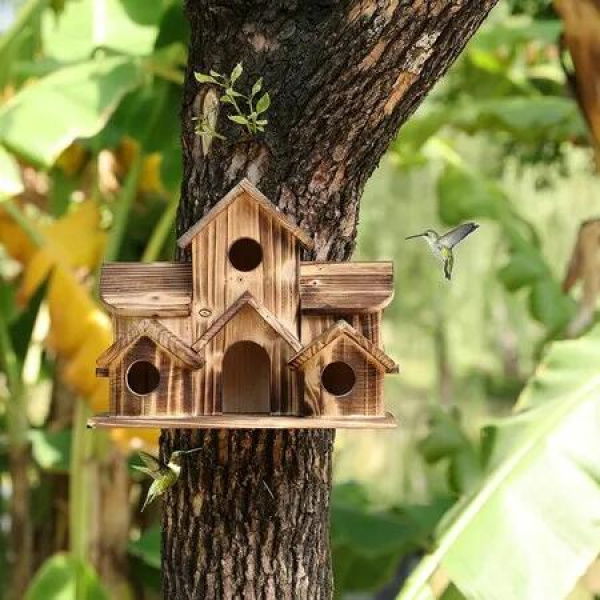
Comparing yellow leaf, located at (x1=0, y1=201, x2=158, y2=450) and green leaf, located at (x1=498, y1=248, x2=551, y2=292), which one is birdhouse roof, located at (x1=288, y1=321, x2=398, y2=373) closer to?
yellow leaf, located at (x1=0, y1=201, x2=158, y2=450)

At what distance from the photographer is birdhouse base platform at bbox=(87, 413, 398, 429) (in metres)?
0.99

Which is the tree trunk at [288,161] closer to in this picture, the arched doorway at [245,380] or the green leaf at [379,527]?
the arched doorway at [245,380]

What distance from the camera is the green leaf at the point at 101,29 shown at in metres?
2.08

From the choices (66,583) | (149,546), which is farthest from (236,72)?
(149,546)

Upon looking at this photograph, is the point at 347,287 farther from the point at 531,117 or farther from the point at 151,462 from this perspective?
the point at 531,117

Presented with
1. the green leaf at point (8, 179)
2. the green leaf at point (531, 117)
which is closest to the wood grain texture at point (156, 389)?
the green leaf at point (8, 179)

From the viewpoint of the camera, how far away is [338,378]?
1135 mm

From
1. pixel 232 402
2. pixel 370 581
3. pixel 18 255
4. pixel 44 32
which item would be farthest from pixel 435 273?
pixel 232 402

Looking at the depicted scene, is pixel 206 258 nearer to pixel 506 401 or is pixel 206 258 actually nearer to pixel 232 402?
pixel 232 402

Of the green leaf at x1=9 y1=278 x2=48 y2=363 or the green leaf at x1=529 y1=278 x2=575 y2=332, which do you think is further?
the green leaf at x1=529 y1=278 x2=575 y2=332

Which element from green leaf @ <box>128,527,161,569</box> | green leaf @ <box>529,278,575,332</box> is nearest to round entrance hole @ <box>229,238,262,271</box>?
green leaf @ <box>128,527,161,569</box>

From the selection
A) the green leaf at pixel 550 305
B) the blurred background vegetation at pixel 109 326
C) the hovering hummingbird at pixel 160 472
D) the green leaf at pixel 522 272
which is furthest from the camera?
the green leaf at pixel 522 272

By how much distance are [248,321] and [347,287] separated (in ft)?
0.36

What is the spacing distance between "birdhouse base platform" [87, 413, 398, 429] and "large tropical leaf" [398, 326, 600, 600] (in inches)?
10.1
